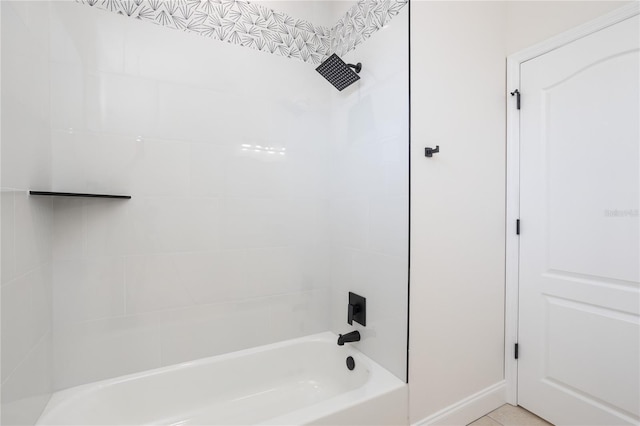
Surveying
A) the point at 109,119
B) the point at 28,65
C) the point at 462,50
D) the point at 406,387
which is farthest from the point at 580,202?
the point at 28,65

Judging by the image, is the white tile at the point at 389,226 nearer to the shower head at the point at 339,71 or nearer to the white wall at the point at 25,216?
the shower head at the point at 339,71

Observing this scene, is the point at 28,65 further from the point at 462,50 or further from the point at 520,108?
the point at 520,108

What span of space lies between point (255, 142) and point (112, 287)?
107 centimetres

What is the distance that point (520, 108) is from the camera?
1750 mm

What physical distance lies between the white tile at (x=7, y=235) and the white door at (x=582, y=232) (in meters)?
2.34

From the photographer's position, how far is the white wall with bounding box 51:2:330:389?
4.54ft

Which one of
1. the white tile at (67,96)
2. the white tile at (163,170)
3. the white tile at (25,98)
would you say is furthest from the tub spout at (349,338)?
the white tile at (67,96)

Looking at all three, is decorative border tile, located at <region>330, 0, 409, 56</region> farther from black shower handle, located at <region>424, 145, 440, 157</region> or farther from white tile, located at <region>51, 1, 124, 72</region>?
white tile, located at <region>51, 1, 124, 72</region>

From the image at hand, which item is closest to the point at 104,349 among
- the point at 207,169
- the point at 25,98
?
the point at 207,169

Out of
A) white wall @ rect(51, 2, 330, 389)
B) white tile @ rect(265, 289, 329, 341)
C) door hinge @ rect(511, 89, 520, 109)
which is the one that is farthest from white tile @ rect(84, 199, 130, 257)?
door hinge @ rect(511, 89, 520, 109)

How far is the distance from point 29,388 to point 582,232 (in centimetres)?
251

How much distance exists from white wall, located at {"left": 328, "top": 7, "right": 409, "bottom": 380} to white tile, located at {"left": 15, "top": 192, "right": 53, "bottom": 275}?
1.47 metres

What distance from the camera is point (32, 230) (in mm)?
1132

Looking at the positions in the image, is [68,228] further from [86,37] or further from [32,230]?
[86,37]
